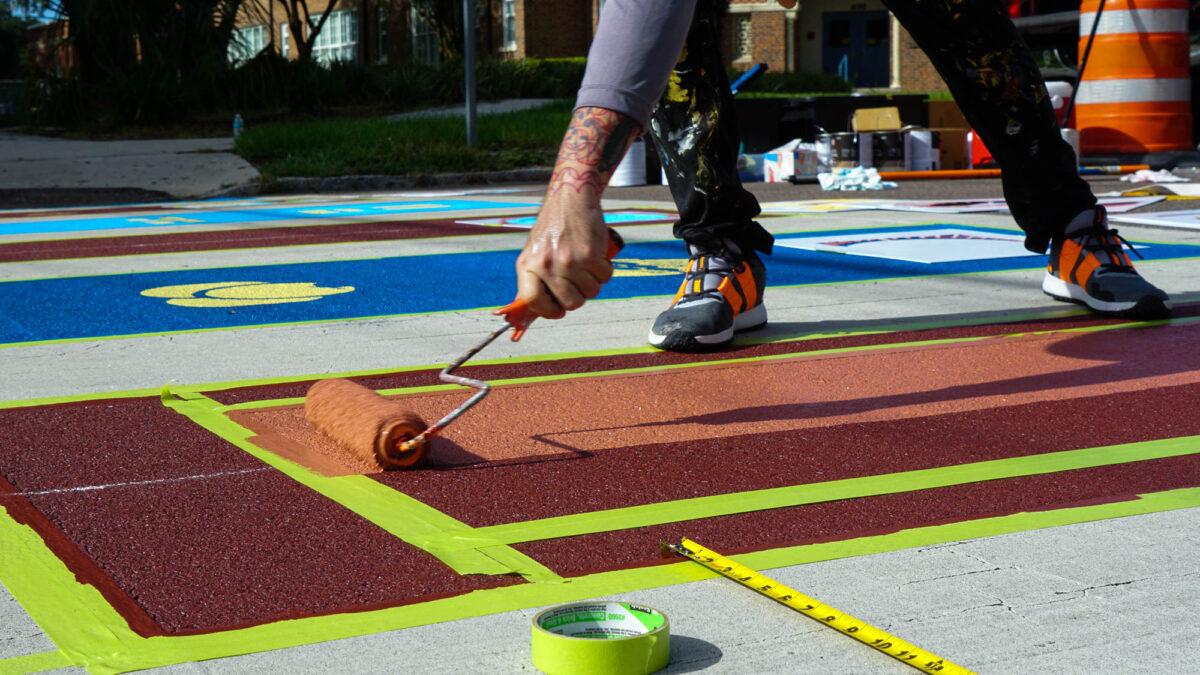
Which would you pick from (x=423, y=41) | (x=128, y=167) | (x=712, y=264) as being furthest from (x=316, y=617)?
(x=423, y=41)

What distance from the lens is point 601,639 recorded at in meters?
1.38

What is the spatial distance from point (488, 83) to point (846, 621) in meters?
26.6

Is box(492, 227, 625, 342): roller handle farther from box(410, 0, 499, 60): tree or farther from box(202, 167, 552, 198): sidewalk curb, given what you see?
box(410, 0, 499, 60): tree

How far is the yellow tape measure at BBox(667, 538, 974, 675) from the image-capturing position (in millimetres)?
1379

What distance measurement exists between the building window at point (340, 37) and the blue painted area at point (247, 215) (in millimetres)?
35339

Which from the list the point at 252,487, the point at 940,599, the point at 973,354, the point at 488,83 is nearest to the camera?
→ the point at 940,599

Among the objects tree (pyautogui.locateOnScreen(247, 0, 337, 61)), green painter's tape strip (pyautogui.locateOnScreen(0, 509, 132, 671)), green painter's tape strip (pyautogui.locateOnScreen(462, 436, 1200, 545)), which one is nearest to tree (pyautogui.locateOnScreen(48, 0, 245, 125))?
tree (pyautogui.locateOnScreen(247, 0, 337, 61))

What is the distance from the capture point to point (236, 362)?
3.35 m

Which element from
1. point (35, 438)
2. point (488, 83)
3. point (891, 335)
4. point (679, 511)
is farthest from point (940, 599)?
point (488, 83)

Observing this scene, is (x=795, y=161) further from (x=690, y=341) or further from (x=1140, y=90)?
(x=690, y=341)

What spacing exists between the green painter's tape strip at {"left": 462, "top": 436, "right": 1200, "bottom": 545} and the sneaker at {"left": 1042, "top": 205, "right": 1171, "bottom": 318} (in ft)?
4.64

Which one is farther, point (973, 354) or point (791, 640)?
point (973, 354)

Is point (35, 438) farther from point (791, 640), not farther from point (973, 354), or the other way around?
point (973, 354)

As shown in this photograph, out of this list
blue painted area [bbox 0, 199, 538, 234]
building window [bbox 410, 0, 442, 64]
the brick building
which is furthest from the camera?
building window [bbox 410, 0, 442, 64]
